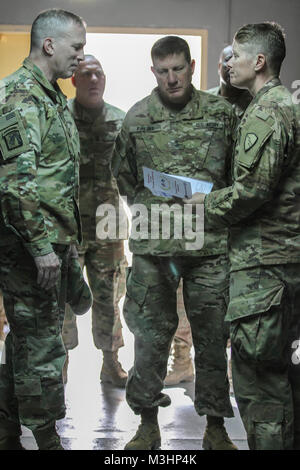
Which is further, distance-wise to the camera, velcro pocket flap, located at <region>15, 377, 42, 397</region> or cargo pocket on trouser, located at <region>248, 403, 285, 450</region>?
velcro pocket flap, located at <region>15, 377, 42, 397</region>

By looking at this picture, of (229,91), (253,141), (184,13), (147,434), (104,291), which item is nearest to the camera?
(253,141)

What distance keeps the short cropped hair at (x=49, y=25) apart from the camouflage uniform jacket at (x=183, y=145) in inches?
19.0

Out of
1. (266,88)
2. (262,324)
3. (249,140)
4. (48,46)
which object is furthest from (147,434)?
(48,46)

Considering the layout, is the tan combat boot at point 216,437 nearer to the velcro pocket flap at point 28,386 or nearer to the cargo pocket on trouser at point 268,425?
the cargo pocket on trouser at point 268,425

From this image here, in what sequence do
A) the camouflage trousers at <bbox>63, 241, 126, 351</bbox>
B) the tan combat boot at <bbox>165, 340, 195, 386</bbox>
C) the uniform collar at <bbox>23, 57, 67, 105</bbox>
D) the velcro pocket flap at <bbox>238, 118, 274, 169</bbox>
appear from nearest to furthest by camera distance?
the velcro pocket flap at <bbox>238, 118, 274, 169</bbox>, the uniform collar at <bbox>23, 57, 67, 105</bbox>, the camouflage trousers at <bbox>63, 241, 126, 351</bbox>, the tan combat boot at <bbox>165, 340, 195, 386</bbox>

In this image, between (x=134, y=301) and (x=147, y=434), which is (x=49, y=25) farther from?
(x=147, y=434)

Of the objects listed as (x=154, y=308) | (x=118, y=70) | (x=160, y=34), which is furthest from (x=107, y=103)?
(x=154, y=308)

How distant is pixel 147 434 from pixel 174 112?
1.26 metres

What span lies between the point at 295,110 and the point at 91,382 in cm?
183

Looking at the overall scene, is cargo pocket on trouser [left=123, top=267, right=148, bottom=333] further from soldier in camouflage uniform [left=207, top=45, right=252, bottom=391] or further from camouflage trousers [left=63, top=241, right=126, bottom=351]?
soldier in camouflage uniform [left=207, top=45, right=252, bottom=391]

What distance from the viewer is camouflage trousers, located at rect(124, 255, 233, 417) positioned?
2621 millimetres

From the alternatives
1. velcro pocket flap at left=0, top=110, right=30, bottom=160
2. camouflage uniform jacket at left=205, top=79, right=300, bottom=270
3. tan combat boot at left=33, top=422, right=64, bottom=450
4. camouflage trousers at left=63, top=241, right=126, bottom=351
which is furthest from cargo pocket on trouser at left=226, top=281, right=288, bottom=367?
camouflage trousers at left=63, top=241, right=126, bottom=351

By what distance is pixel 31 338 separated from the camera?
2348 mm

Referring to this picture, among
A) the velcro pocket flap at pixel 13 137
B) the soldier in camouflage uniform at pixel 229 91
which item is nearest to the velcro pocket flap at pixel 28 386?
the velcro pocket flap at pixel 13 137
